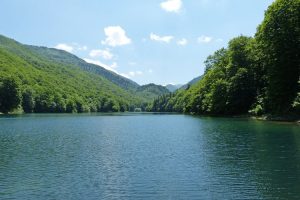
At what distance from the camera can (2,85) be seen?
180 meters

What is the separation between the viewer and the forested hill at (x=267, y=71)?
82938 millimetres

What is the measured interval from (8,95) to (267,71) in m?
134

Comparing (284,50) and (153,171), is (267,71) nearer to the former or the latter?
(284,50)

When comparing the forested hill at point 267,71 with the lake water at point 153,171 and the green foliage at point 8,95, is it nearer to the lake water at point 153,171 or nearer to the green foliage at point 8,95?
the lake water at point 153,171

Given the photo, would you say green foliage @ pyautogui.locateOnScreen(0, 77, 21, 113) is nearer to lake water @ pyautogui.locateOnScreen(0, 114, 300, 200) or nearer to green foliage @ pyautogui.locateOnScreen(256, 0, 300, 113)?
green foliage @ pyautogui.locateOnScreen(256, 0, 300, 113)

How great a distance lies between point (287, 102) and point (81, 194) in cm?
7147

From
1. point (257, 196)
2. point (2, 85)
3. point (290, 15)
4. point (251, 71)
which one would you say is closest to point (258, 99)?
point (251, 71)

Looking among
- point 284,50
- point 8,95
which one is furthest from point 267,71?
point 8,95

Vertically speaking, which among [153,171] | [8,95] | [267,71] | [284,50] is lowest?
[153,171]

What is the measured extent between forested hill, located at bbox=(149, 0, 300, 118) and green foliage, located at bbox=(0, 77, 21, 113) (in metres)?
103

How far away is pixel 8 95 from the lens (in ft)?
590

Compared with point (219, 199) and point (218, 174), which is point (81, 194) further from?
point (218, 174)

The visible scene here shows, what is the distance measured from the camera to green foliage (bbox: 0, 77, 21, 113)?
178663 millimetres

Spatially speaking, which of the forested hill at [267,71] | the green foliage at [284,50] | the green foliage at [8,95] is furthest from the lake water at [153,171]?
the green foliage at [8,95]
